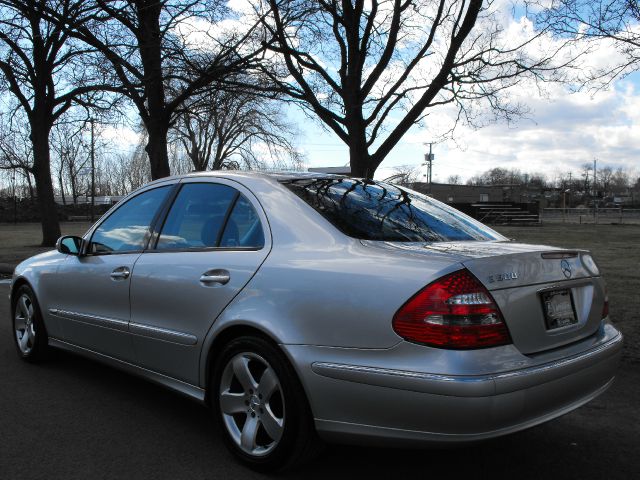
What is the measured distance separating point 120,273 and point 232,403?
136 cm

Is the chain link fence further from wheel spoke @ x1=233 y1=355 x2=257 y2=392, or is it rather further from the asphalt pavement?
wheel spoke @ x1=233 y1=355 x2=257 y2=392

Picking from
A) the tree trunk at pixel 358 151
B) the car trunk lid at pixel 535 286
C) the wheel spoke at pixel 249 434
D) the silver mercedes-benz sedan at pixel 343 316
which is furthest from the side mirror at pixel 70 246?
the tree trunk at pixel 358 151

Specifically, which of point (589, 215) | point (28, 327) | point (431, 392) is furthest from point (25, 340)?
point (589, 215)

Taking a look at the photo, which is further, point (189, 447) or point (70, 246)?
Answer: point (70, 246)

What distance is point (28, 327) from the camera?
498 centimetres

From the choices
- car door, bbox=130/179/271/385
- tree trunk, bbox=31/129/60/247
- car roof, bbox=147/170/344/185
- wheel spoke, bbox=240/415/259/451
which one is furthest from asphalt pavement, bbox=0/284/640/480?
tree trunk, bbox=31/129/60/247

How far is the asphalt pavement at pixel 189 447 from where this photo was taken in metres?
2.95

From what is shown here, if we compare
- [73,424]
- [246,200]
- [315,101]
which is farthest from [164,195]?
[315,101]

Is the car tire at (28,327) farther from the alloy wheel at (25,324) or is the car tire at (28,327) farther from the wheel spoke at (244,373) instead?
the wheel spoke at (244,373)

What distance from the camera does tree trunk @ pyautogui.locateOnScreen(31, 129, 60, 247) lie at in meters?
18.1

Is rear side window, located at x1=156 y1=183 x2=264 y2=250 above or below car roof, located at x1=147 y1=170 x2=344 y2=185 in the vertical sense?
below

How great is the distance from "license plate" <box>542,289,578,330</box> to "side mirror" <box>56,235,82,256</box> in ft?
11.2

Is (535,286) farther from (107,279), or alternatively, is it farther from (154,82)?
(154,82)

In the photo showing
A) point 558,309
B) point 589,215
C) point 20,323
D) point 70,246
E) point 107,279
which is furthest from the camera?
point 589,215
